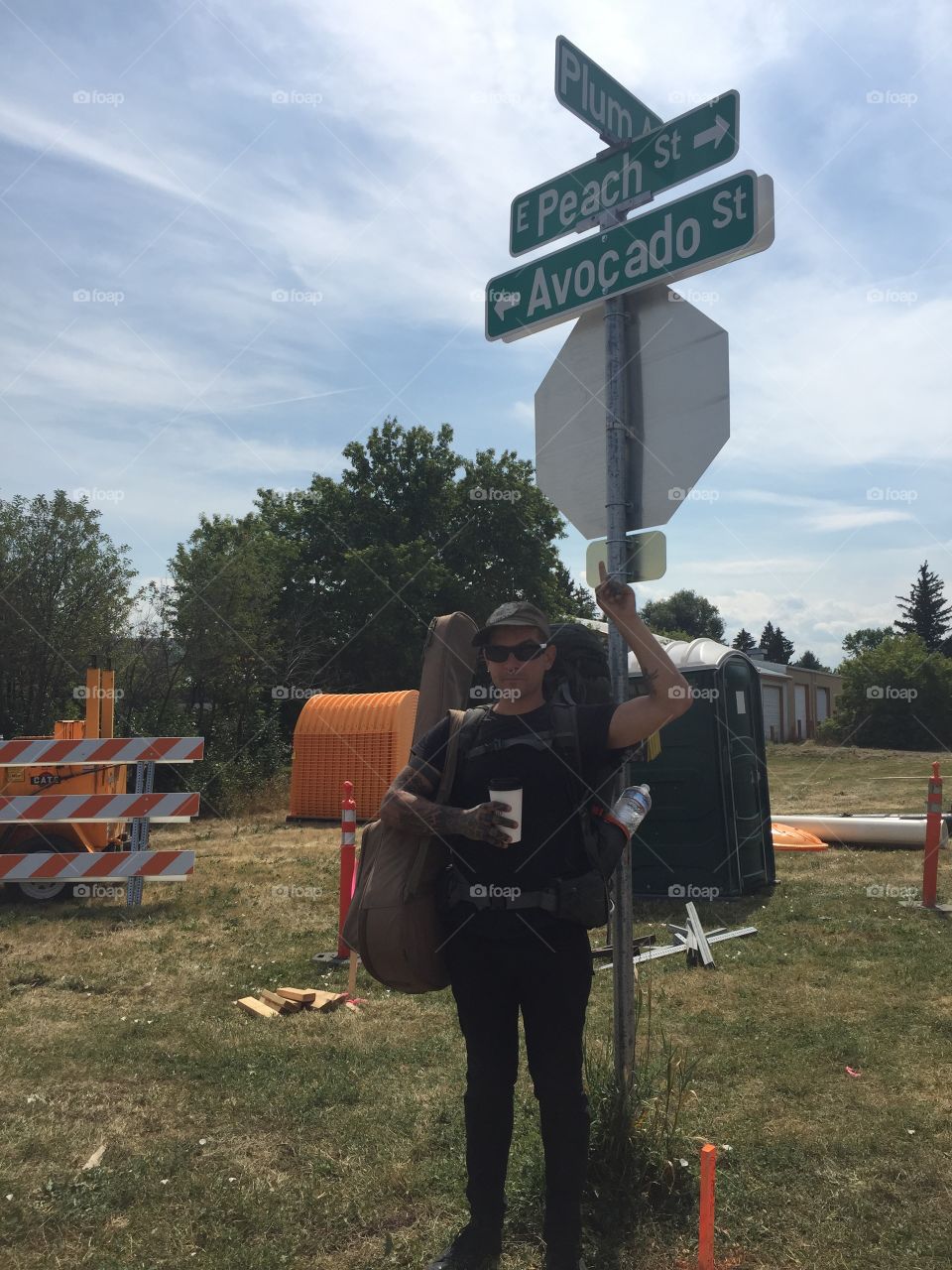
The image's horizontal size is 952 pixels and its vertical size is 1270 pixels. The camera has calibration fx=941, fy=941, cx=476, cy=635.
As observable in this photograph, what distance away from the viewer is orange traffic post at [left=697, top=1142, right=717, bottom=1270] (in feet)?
9.05

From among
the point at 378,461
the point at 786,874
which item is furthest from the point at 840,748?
the point at 786,874

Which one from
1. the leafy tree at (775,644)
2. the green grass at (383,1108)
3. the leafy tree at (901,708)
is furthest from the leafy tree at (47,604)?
the leafy tree at (775,644)

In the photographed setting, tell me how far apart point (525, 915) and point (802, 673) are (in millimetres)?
66846

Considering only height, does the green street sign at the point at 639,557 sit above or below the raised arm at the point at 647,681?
above

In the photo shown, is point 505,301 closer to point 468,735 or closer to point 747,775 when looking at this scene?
point 468,735

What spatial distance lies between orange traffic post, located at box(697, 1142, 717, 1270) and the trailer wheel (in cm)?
790

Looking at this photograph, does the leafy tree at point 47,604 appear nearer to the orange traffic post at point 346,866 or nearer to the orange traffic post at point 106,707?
the orange traffic post at point 106,707

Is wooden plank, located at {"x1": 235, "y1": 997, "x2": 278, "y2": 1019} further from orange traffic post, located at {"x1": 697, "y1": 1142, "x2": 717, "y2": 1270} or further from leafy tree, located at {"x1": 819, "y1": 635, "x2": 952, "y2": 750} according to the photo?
leafy tree, located at {"x1": 819, "y1": 635, "x2": 952, "y2": 750}

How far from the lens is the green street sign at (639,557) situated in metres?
3.48

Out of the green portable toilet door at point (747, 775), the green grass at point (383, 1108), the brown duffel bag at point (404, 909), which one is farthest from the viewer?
the green portable toilet door at point (747, 775)

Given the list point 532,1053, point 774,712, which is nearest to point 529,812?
point 532,1053

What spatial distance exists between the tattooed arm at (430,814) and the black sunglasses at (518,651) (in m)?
0.42

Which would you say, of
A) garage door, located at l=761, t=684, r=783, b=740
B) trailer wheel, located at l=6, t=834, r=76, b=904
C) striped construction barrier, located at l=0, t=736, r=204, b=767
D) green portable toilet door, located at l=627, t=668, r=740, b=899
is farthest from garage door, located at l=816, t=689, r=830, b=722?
striped construction barrier, located at l=0, t=736, r=204, b=767

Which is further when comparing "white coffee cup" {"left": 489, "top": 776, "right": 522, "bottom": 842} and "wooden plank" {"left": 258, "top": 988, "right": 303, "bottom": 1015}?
"wooden plank" {"left": 258, "top": 988, "right": 303, "bottom": 1015}
